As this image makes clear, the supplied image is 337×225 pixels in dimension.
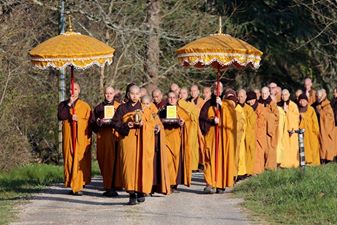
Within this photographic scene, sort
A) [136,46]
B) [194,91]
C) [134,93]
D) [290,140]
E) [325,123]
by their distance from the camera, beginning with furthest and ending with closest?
[136,46]
[325,123]
[290,140]
[194,91]
[134,93]

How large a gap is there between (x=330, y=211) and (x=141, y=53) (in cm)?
1656

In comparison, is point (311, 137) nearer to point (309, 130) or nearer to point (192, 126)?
point (309, 130)

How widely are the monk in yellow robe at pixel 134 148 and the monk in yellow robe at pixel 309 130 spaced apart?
30.8ft

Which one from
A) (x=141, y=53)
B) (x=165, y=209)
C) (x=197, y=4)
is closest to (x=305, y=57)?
(x=197, y=4)

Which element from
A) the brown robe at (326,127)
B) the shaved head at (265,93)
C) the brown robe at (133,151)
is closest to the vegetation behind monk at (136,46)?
the brown robe at (326,127)

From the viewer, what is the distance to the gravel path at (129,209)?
15.7m

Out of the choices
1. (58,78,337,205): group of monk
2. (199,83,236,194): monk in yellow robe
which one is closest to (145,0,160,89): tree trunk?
(58,78,337,205): group of monk

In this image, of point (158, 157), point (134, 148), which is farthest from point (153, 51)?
point (134, 148)

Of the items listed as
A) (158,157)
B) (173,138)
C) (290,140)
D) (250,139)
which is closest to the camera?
(158,157)

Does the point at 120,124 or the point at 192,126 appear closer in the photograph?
the point at 120,124

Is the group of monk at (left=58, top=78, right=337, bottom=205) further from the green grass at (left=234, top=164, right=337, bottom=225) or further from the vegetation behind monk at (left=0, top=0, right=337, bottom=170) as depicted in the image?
the vegetation behind monk at (left=0, top=0, right=337, bottom=170)

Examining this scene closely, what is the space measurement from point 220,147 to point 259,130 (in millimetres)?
3767

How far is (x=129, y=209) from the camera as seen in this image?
17031 mm

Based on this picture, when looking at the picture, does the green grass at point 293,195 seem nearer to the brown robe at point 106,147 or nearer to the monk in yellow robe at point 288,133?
the brown robe at point 106,147
